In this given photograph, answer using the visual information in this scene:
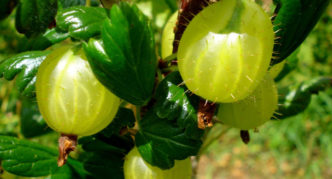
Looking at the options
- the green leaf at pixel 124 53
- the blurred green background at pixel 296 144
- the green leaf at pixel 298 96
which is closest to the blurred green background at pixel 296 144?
the blurred green background at pixel 296 144

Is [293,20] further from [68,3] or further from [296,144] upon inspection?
[296,144]

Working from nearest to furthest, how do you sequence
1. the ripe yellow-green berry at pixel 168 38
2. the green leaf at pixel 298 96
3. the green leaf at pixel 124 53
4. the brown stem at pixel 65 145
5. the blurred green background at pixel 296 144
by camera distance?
the green leaf at pixel 124 53
the brown stem at pixel 65 145
the ripe yellow-green berry at pixel 168 38
the green leaf at pixel 298 96
the blurred green background at pixel 296 144

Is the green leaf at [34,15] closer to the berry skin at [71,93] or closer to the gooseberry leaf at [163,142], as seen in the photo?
the berry skin at [71,93]

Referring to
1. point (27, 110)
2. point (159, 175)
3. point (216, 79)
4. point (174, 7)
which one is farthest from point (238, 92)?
point (27, 110)

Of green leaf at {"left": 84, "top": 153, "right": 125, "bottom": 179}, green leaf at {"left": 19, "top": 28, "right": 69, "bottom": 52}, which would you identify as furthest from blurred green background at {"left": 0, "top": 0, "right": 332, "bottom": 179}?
green leaf at {"left": 19, "top": 28, "right": 69, "bottom": 52}

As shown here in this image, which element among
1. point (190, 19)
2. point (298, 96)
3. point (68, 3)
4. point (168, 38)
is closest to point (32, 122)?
point (68, 3)

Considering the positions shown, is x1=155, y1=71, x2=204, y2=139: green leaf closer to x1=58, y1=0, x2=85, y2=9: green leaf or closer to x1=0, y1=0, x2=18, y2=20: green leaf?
x1=58, y1=0, x2=85, y2=9: green leaf
